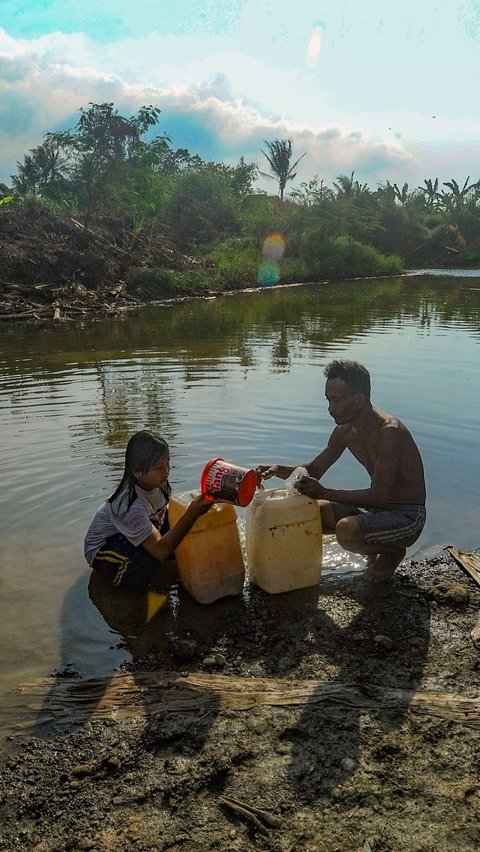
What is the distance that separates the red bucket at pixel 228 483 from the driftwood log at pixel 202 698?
0.86 meters

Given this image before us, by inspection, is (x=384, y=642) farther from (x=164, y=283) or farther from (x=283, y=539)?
(x=164, y=283)

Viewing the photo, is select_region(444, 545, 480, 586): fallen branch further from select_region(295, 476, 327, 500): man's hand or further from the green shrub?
the green shrub

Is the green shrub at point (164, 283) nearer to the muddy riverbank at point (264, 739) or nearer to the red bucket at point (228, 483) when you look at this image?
the red bucket at point (228, 483)

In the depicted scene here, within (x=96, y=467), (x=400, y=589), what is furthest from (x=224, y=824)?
(x=96, y=467)

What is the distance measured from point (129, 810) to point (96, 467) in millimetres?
4223

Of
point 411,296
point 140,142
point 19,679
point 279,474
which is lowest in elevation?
point 19,679

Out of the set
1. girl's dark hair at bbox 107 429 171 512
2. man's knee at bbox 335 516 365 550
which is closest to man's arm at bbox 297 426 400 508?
man's knee at bbox 335 516 365 550

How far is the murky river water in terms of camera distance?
404 cm

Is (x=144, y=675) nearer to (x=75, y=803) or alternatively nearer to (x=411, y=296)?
(x=75, y=803)

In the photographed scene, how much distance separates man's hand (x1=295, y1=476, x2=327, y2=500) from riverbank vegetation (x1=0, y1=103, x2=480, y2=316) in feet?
54.5

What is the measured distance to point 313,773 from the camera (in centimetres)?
236

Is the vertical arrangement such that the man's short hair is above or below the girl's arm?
above

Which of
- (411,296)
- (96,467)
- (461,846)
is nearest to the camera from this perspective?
(461,846)

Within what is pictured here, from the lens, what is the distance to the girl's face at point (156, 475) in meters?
3.64
